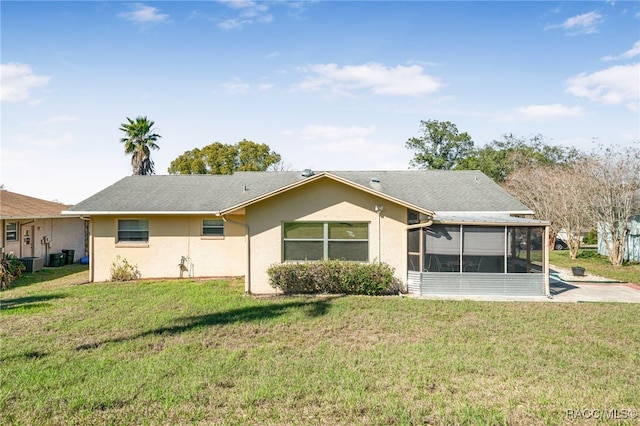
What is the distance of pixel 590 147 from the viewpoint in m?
23.2

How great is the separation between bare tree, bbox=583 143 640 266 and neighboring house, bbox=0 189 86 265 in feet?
85.6

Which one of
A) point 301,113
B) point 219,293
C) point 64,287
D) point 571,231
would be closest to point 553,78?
point 301,113

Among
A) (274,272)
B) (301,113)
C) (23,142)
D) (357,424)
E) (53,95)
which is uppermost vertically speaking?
(301,113)

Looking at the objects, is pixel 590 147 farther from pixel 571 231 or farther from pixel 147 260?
pixel 147 260

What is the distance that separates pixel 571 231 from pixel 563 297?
52.7 ft

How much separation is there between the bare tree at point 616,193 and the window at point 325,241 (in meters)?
16.3

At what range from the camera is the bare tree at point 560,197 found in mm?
23766

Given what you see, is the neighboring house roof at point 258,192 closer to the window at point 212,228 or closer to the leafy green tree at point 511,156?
the window at point 212,228

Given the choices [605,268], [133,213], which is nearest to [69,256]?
[133,213]

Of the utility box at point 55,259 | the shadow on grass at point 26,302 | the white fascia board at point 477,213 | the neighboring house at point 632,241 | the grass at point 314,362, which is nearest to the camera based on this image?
the grass at point 314,362

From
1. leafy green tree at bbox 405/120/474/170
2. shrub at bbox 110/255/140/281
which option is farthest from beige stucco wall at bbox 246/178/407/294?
leafy green tree at bbox 405/120/474/170

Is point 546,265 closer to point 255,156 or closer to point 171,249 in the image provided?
point 171,249

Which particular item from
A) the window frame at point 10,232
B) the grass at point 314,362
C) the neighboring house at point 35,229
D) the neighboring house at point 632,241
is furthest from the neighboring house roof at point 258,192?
the neighboring house at point 632,241

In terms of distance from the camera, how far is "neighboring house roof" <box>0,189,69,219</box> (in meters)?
16.4
